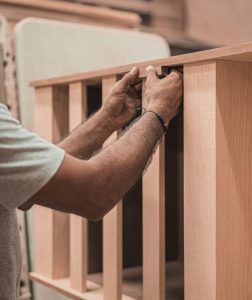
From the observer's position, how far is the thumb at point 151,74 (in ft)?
3.41

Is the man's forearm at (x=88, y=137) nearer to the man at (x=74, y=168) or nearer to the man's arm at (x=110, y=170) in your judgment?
the man at (x=74, y=168)

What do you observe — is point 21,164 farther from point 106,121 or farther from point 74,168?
point 106,121

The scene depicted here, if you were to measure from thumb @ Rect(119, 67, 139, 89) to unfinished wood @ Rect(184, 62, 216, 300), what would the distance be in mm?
122

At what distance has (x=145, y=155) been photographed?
0.99 meters

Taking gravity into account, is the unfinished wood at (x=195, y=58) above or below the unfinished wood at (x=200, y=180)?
above

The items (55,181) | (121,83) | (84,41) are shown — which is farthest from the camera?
(84,41)

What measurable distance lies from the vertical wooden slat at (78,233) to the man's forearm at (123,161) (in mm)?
309

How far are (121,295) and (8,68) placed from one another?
814 millimetres

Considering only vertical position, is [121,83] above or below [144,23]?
below

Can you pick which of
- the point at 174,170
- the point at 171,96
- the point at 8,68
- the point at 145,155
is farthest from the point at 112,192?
the point at 8,68

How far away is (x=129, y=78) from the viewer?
3.62 feet

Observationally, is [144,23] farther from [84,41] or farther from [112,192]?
[112,192]

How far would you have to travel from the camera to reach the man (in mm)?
869

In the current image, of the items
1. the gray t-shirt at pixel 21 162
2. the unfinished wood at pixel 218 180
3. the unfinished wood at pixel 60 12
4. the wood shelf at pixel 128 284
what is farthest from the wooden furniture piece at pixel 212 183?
the unfinished wood at pixel 60 12
